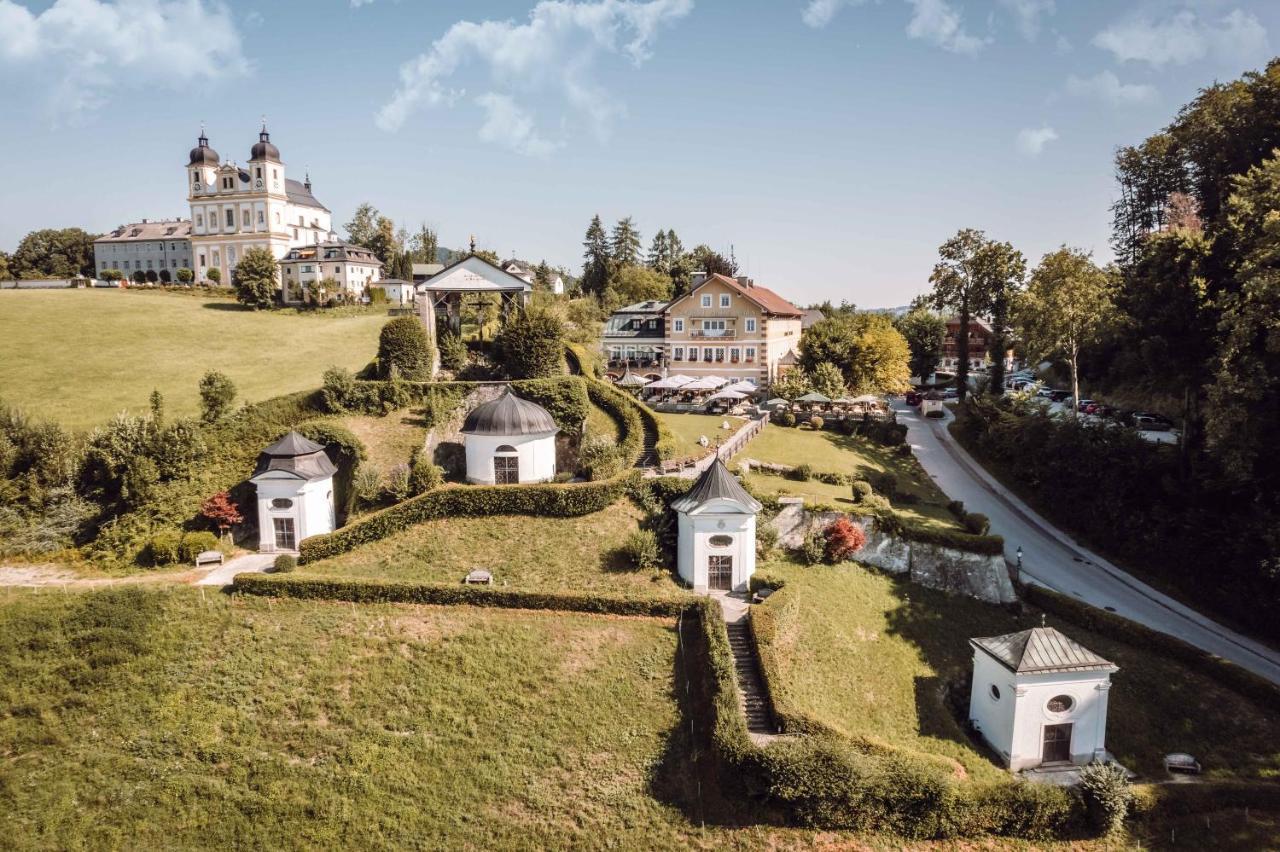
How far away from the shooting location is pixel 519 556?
26.1 meters

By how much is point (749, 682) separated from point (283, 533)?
19849mm

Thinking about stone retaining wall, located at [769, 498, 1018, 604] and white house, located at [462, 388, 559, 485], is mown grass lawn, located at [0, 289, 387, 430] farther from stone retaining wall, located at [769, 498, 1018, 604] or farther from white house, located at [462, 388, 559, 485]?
stone retaining wall, located at [769, 498, 1018, 604]

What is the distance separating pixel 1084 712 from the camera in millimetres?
19641

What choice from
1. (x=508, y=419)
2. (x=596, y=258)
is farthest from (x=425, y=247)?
(x=508, y=419)

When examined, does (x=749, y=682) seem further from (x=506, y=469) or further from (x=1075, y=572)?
(x=1075, y=572)

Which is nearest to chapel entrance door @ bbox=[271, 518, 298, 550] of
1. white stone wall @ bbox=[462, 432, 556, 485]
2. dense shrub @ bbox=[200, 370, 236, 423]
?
dense shrub @ bbox=[200, 370, 236, 423]

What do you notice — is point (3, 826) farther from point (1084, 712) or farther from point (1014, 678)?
point (1084, 712)

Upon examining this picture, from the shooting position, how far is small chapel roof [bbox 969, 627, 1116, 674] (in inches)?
761

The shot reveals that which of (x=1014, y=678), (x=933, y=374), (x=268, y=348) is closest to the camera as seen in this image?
(x=1014, y=678)

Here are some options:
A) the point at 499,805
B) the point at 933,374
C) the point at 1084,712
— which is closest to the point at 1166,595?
the point at 1084,712

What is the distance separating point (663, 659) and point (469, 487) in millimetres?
11119

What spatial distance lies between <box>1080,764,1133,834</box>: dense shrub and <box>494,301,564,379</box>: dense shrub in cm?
2851

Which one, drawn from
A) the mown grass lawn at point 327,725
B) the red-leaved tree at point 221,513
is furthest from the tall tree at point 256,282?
the mown grass lawn at point 327,725

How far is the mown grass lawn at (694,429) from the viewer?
34.9 meters
